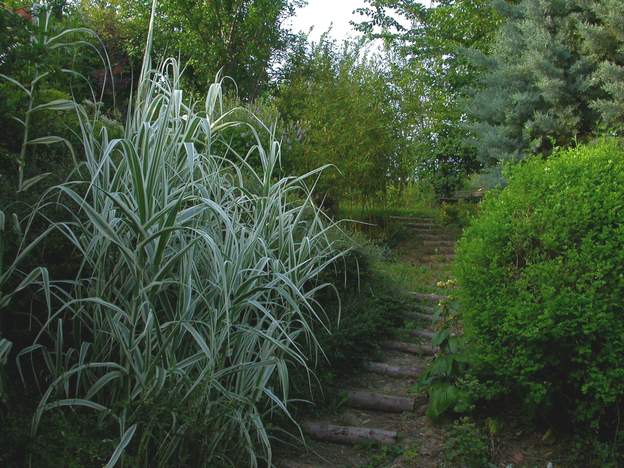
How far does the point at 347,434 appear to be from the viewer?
13.0ft

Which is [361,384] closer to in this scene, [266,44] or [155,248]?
[155,248]

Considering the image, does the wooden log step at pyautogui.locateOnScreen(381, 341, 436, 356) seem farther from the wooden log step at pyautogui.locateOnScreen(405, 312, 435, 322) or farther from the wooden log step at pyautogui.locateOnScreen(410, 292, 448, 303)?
the wooden log step at pyautogui.locateOnScreen(410, 292, 448, 303)

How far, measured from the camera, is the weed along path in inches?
148

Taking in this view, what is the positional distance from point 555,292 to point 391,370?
1436 mm

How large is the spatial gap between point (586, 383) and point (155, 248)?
7.33ft

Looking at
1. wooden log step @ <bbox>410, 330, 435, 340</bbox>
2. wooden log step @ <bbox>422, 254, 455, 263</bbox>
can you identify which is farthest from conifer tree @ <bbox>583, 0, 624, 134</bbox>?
wooden log step @ <bbox>410, 330, 435, 340</bbox>

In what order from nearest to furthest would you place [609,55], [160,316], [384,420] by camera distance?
1. [160,316]
2. [384,420]
3. [609,55]

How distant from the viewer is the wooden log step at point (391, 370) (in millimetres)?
4674

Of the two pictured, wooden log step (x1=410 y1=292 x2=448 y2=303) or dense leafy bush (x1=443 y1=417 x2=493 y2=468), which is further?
wooden log step (x1=410 y1=292 x2=448 y2=303)

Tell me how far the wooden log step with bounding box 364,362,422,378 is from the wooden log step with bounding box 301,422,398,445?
2.44 feet

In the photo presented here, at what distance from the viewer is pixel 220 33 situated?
1546cm

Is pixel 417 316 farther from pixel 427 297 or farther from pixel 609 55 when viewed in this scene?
pixel 609 55

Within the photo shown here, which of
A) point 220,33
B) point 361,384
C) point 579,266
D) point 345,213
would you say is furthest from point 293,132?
point 220,33

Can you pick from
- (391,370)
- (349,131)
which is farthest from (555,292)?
(349,131)
